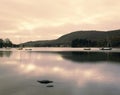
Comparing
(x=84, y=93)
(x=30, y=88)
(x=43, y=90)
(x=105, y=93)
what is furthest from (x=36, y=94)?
(x=105, y=93)

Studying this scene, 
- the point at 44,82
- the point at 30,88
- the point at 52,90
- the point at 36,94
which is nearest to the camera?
the point at 36,94

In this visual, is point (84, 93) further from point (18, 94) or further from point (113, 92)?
point (18, 94)

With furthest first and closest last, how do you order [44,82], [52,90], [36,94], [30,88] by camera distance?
[44,82], [30,88], [52,90], [36,94]

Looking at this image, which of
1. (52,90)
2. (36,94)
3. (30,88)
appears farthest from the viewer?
(30,88)

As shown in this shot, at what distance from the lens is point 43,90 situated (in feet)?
107

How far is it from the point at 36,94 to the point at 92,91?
867cm

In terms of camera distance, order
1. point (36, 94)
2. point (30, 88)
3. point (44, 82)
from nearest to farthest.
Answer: point (36, 94) → point (30, 88) → point (44, 82)

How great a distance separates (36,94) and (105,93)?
1009 cm

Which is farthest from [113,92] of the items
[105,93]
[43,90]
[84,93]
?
[43,90]

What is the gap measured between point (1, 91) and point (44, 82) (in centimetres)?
850

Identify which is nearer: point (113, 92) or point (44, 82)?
point (113, 92)

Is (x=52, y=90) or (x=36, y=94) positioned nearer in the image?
(x=36, y=94)

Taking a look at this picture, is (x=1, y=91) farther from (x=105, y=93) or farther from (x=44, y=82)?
(x=105, y=93)

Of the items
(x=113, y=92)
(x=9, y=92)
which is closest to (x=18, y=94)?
(x=9, y=92)
